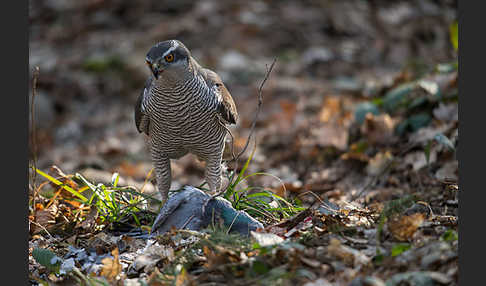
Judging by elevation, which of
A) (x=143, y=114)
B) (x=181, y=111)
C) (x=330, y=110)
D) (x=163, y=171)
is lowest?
(x=330, y=110)

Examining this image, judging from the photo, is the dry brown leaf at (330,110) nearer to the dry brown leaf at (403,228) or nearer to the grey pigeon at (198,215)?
the grey pigeon at (198,215)

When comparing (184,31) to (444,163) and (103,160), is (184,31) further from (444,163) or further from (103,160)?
(444,163)

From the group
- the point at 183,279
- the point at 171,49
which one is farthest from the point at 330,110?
the point at 183,279

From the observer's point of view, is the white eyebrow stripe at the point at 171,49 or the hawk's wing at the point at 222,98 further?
the hawk's wing at the point at 222,98

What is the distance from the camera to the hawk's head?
378 centimetres

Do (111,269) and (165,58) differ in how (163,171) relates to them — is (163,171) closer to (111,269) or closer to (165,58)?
(165,58)

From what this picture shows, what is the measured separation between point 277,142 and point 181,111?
438cm

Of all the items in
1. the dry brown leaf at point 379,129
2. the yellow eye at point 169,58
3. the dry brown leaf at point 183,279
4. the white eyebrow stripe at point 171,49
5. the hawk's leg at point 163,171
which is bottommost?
the dry brown leaf at point 379,129

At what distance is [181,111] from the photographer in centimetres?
409

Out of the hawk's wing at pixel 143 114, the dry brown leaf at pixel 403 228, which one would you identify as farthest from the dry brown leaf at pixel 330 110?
the dry brown leaf at pixel 403 228

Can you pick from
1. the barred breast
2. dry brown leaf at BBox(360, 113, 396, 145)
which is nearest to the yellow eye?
the barred breast

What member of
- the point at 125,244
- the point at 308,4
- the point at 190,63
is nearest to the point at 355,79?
the point at 308,4

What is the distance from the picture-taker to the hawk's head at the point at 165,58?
12.4 feet

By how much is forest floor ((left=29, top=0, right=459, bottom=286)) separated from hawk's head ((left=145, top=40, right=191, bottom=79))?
0.89m
